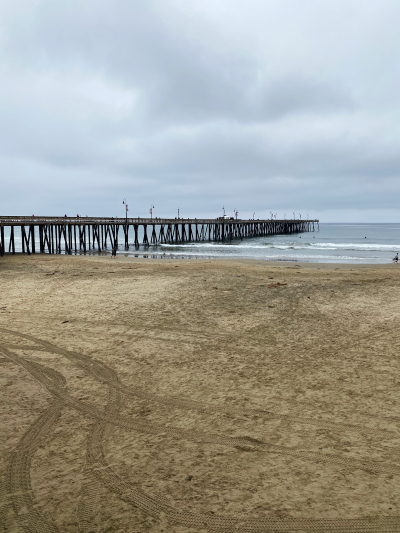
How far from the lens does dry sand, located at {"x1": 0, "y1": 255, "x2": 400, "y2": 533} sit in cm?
339

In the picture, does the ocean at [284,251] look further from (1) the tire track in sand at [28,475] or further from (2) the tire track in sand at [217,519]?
(2) the tire track in sand at [217,519]

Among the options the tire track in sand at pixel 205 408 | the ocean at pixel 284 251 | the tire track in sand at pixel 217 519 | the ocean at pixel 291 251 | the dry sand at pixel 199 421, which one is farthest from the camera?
the ocean at pixel 284 251

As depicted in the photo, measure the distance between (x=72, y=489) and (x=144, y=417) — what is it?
1.53 m

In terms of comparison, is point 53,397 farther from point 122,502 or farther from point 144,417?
point 122,502

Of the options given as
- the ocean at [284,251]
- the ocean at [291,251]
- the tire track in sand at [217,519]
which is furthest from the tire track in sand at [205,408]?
the ocean at [284,251]

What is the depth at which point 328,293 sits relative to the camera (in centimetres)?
1331

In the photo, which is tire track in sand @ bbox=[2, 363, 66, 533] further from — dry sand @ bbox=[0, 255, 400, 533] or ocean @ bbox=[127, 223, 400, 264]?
ocean @ bbox=[127, 223, 400, 264]

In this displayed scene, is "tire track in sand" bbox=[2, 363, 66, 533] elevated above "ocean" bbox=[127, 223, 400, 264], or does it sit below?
below

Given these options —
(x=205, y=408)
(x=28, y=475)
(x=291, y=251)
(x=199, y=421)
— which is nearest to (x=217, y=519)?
(x=199, y=421)

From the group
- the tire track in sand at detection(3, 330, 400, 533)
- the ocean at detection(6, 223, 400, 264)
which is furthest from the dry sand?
the ocean at detection(6, 223, 400, 264)

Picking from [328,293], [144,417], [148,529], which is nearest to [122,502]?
[148,529]

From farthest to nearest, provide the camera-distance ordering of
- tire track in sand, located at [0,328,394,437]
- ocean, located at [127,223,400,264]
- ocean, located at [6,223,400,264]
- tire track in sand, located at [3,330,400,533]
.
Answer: ocean, located at [6,223,400,264] < ocean, located at [127,223,400,264] < tire track in sand, located at [0,328,394,437] < tire track in sand, located at [3,330,400,533]

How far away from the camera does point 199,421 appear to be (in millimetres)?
4965

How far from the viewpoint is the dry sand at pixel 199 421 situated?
3389mm
